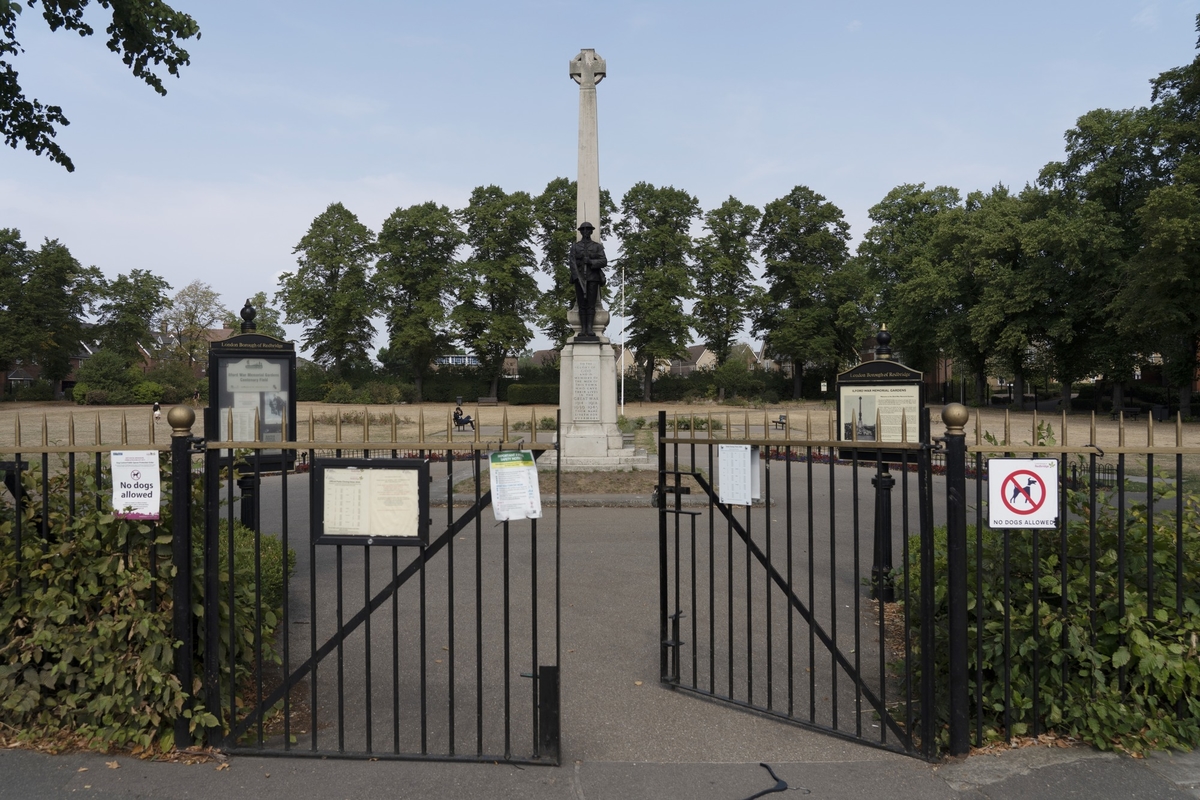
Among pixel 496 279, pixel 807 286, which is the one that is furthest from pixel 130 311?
pixel 807 286

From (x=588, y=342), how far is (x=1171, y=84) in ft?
105

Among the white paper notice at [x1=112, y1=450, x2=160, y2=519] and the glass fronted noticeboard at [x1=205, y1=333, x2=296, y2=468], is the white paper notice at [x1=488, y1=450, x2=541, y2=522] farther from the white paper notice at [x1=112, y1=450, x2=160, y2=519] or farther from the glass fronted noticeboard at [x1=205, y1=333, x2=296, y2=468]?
the glass fronted noticeboard at [x1=205, y1=333, x2=296, y2=468]

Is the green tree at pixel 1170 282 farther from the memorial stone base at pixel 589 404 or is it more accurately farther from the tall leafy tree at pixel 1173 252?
the memorial stone base at pixel 589 404

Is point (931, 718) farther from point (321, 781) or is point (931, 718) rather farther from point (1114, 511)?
point (321, 781)

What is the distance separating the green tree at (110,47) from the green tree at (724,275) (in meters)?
40.8

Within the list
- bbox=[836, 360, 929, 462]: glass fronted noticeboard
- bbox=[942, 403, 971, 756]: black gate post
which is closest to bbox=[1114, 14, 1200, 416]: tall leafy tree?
bbox=[836, 360, 929, 462]: glass fronted noticeboard

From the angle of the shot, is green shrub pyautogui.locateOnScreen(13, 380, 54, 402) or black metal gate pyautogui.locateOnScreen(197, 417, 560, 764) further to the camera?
green shrub pyautogui.locateOnScreen(13, 380, 54, 402)

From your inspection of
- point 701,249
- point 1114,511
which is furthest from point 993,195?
point 1114,511

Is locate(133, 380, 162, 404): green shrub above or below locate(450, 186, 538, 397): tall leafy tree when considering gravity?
below

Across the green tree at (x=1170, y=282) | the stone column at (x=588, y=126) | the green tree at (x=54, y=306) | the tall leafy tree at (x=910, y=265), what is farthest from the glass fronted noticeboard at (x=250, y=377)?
the green tree at (x=54, y=306)

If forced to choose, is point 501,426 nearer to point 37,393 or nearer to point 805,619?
point 805,619

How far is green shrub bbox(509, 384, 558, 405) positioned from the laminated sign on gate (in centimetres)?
4625

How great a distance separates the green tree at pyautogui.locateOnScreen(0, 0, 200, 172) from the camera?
372 inches

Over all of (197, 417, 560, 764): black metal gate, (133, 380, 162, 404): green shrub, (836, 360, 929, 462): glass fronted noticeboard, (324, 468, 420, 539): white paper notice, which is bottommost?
(197, 417, 560, 764): black metal gate
